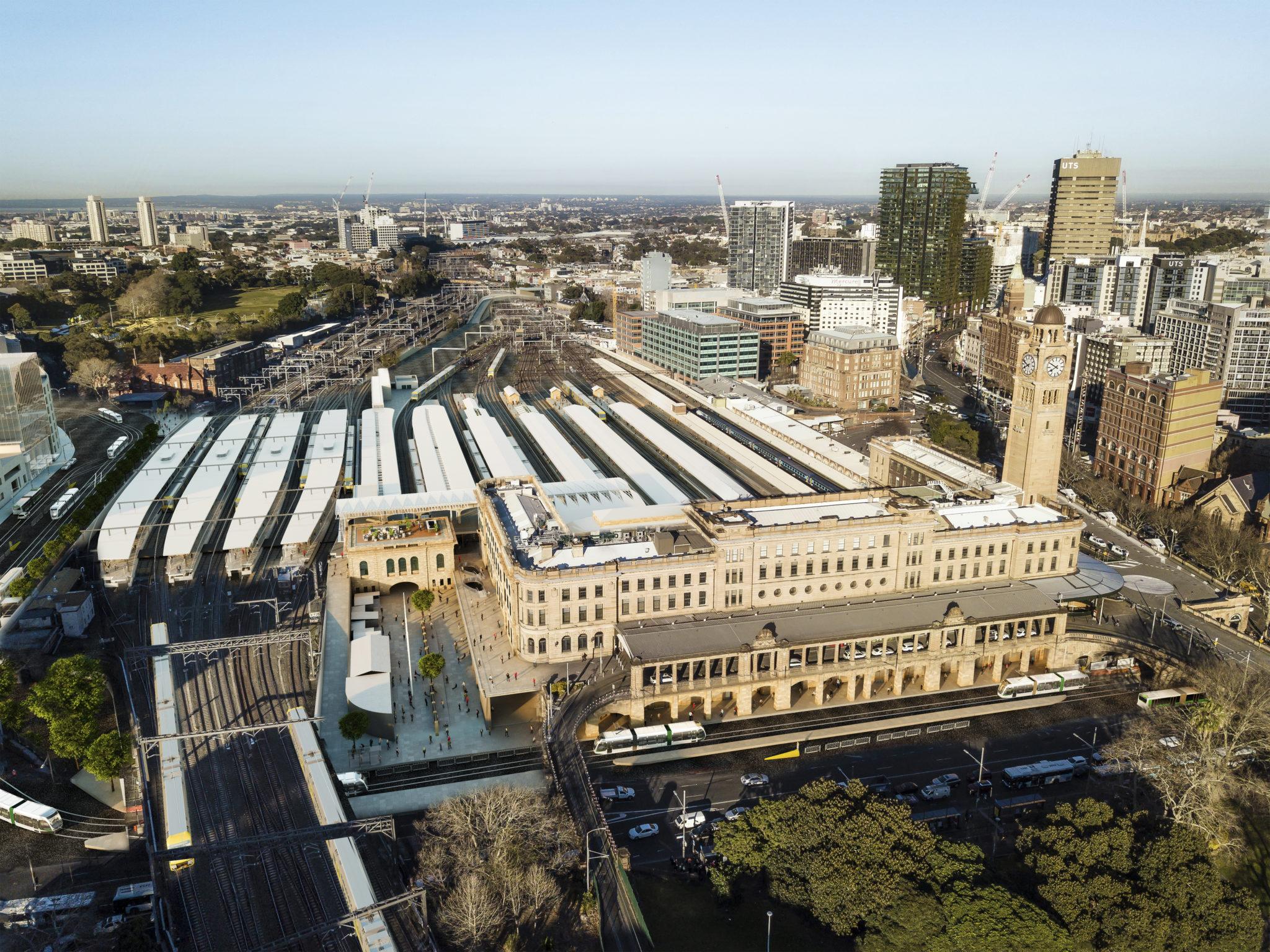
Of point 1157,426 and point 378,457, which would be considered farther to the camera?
point 378,457

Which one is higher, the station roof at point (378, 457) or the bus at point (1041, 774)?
the station roof at point (378, 457)

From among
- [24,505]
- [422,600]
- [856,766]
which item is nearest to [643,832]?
[856,766]

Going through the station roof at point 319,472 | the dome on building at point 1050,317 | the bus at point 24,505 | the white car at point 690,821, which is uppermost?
the dome on building at point 1050,317

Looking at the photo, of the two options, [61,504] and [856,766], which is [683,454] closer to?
[856,766]

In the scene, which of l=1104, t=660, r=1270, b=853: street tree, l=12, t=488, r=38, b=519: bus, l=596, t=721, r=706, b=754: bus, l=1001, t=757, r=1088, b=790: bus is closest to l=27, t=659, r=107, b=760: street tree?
l=596, t=721, r=706, b=754: bus

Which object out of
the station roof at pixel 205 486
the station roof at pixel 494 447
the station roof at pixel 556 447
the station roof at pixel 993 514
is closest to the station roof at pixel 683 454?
the station roof at pixel 556 447

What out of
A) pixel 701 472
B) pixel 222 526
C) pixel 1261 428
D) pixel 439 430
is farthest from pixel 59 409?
pixel 1261 428

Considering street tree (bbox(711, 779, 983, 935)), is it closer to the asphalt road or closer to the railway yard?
the asphalt road

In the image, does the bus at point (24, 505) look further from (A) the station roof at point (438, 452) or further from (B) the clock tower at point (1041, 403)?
(B) the clock tower at point (1041, 403)

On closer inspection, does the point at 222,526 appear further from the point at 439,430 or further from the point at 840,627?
the point at 840,627
